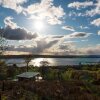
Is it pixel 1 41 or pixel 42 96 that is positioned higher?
pixel 1 41

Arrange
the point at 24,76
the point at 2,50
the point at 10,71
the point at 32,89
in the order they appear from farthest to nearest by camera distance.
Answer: the point at 10,71, the point at 24,76, the point at 32,89, the point at 2,50

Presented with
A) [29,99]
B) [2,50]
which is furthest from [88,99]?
[2,50]

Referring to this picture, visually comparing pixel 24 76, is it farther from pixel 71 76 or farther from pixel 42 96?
pixel 42 96

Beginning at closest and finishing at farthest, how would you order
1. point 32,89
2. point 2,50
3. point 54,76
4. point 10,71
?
point 2,50, point 32,89, point 54,76, point 10,71

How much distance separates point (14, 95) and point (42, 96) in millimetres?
3735

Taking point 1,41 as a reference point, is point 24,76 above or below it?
below

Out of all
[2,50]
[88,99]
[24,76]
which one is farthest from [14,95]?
[24,76]

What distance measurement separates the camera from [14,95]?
30938mm

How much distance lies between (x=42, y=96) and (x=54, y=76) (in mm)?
41287

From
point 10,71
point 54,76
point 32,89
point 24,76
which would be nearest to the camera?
point 32,89

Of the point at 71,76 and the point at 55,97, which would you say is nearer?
the point at 55,97

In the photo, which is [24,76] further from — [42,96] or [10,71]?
[42,96]

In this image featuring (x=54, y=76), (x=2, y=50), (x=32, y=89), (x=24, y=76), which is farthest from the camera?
(x=54, y=76)

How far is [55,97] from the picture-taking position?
30.0m
